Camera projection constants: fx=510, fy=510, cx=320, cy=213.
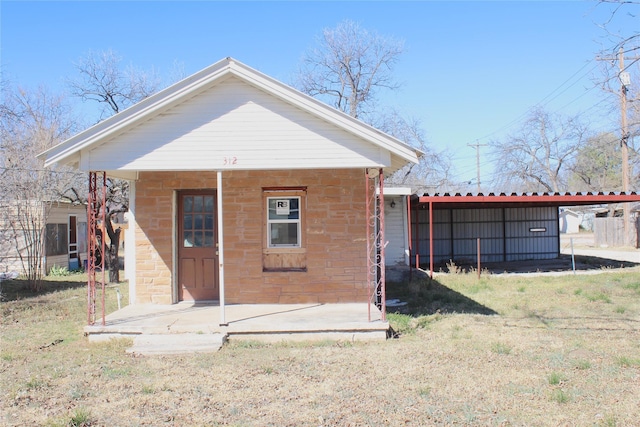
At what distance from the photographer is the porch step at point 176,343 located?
7676 mm

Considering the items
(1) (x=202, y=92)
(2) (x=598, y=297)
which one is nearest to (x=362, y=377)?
(1) (x=202, y=92)

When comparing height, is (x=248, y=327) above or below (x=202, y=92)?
below

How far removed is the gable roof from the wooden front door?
7.89ft

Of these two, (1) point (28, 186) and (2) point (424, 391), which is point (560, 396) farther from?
(1) point (28, 186)

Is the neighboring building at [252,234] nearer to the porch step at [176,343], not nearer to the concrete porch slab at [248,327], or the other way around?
the concrete porch slab at [248,327]

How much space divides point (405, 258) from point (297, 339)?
9.61 meters

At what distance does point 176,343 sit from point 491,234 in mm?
17192

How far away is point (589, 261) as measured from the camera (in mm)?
20531

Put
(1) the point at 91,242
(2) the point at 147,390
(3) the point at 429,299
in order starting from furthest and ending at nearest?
(3) the point at 429,299 < (1) the point at 91,242 < (2) the point at 147,390

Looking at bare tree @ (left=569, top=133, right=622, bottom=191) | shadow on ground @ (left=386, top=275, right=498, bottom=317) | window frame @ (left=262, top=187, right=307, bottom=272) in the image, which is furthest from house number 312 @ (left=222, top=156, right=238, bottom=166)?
bare tree @ (left=569, top=133, right=622, bottom=191)

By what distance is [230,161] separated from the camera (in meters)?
8.30

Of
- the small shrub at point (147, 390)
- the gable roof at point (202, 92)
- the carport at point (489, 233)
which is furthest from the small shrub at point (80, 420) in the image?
the carport at point (489, 233)

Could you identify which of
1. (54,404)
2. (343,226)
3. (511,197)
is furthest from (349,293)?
(511,197)

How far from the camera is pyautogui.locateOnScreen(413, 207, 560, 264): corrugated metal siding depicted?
70.1 feet
